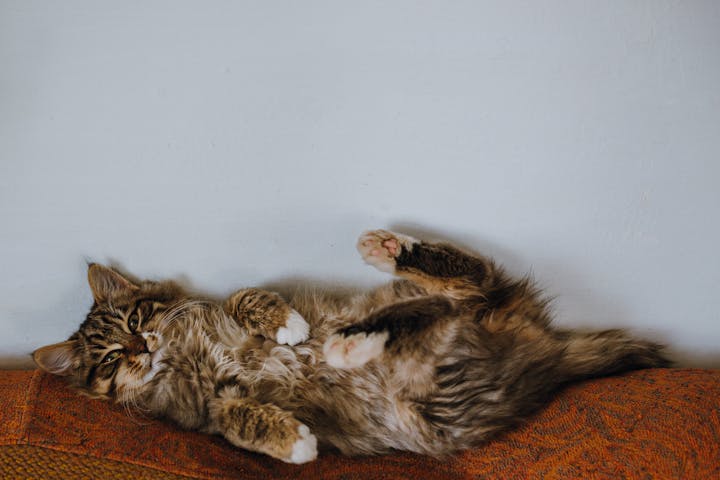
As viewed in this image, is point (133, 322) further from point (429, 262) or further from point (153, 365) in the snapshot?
point (429, 262)

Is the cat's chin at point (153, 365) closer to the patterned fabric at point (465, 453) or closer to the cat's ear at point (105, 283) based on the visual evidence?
the patterned fabric at point (465, 453)

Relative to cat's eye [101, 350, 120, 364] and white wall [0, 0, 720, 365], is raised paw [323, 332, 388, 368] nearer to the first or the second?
white wall [0, 0, 720, 365]

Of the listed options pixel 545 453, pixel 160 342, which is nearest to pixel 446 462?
pixel 545 453

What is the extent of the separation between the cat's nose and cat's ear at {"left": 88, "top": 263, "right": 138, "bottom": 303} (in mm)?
190

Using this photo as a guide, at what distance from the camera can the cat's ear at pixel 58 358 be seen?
4.79 ft

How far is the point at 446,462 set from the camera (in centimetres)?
152

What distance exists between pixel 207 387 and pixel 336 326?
477 millimetres

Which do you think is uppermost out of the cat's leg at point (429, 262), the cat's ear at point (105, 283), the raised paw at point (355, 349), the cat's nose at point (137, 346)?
the cat's leg at point (429, 262)

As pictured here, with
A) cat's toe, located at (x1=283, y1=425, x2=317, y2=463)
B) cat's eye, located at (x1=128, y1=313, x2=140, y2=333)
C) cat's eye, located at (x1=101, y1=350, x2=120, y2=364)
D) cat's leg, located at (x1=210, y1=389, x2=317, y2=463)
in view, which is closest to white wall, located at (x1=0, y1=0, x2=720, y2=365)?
cat's eye, located at (x1=128, y1=313, x2=140, y2=333)

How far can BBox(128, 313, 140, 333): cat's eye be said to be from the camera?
1.55m

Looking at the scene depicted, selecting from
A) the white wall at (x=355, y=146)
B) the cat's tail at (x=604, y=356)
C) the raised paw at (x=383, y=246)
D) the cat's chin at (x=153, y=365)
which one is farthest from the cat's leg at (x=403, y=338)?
the cat's chin at (x=153, y=365)

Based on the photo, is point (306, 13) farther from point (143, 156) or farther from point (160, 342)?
point (160, 342)

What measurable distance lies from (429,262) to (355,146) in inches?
17.2

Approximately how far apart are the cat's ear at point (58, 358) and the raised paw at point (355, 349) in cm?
86
